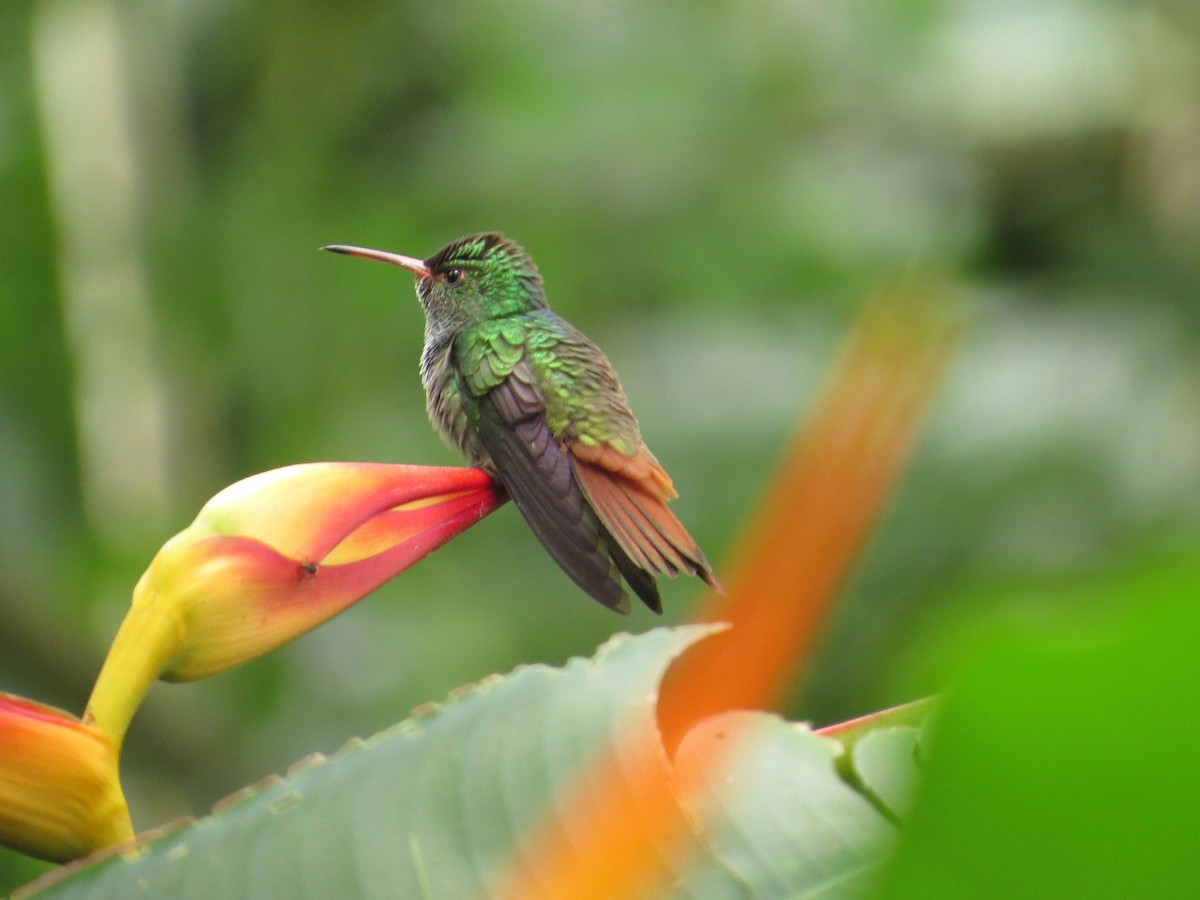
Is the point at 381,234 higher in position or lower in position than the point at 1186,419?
higher

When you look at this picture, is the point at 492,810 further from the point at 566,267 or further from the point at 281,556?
the point at 566,267

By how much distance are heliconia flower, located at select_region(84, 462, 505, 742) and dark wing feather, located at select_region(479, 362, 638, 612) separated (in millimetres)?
425

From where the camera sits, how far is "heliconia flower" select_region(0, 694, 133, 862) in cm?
77

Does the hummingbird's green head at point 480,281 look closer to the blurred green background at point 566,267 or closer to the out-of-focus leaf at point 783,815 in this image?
the blurred green background at point 566,267

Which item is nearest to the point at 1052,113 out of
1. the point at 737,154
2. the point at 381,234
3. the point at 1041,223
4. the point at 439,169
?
the point at 1041,223

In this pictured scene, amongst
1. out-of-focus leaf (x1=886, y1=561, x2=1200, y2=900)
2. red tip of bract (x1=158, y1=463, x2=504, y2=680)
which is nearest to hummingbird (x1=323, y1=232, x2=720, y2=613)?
red tip of bract (x1=158, y1=463, x2=504, y2=680)

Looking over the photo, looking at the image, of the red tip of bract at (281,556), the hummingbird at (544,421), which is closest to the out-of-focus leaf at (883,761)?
the red tip of bract at (281,556)

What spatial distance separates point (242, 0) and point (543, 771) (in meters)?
3.75

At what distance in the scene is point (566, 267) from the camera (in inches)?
152

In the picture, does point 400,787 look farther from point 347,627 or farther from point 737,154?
point 737,154

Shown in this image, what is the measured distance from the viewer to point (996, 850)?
26 cm

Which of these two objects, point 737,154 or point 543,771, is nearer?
point 543,771

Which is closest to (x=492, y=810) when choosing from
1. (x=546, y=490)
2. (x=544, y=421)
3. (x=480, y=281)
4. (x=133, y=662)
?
(x=133, y=662)

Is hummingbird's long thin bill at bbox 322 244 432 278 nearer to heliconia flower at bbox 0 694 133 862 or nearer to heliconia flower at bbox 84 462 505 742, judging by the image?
heliconia flower at bbox 84 462 505 742
